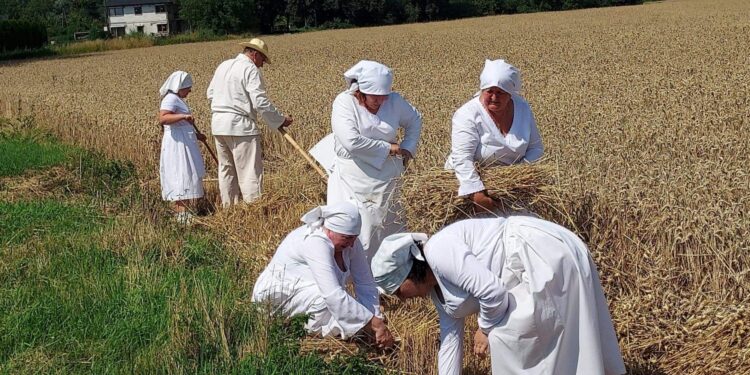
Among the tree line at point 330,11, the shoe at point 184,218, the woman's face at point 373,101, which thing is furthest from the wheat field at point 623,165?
the tree line at point 330,11

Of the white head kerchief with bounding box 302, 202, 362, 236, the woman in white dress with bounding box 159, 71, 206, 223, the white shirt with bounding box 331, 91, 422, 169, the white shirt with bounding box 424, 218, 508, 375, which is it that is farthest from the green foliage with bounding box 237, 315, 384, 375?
Result: the woman in white dress with bounding box 159, 71, 206, 223

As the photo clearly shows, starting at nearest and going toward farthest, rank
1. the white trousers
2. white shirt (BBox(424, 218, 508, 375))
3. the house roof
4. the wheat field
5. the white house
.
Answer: white shirt (BBox(424, 218, 508, 375)), the wheat field, the white trousers, the house roof, the white house

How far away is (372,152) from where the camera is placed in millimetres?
5703

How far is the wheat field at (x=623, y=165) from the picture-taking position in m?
4.61

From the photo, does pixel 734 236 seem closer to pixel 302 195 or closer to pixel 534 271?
pixel 534 271

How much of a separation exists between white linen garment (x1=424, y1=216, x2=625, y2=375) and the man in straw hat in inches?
191

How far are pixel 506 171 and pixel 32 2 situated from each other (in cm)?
13526

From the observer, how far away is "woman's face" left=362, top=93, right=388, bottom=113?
557 cm

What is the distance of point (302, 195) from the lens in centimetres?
828

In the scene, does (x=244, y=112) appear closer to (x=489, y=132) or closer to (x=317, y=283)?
(x=317, y=283)

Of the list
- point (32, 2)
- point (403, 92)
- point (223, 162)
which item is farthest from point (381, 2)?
point (32, 2)

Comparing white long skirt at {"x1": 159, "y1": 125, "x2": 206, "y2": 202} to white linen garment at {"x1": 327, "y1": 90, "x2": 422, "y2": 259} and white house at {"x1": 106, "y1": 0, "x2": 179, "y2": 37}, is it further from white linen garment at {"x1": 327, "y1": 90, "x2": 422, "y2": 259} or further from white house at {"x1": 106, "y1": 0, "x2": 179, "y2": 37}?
white house at {"x1": 106, "y1": 0, "x2": 179, "y2": 37}

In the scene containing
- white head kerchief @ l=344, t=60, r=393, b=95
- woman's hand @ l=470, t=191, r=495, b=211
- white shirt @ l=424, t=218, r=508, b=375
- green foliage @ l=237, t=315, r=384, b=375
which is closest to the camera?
white shirt @ l=424, t=218, r=508, b=375

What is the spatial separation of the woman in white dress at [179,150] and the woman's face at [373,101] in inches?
141
